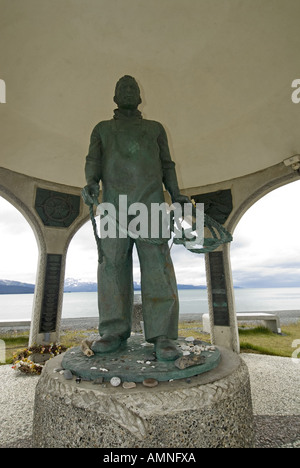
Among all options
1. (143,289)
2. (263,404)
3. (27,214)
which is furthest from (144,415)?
(27,214)

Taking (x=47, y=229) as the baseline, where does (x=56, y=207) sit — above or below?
above

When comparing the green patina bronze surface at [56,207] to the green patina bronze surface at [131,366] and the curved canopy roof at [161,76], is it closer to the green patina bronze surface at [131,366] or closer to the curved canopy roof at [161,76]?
the curved canopy roof at [161,76]

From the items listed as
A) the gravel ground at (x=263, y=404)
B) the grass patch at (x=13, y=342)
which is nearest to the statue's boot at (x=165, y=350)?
the gravel ground at (x=263, y=404)

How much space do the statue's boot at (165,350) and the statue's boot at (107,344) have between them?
0.37 m

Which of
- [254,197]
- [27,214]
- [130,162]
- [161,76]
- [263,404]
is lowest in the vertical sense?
[263,404]

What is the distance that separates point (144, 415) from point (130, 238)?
137 cm

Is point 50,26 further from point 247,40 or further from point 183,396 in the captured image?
point 183,396

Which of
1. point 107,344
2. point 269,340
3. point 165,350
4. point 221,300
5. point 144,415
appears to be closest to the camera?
point 144,415

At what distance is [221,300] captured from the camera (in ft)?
22.3

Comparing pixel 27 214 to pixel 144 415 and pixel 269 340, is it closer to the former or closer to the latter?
pixel 144 415

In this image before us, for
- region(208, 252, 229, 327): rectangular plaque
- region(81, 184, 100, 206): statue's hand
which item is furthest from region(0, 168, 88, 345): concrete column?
region(81, 184, 100, 206): statue's hand
